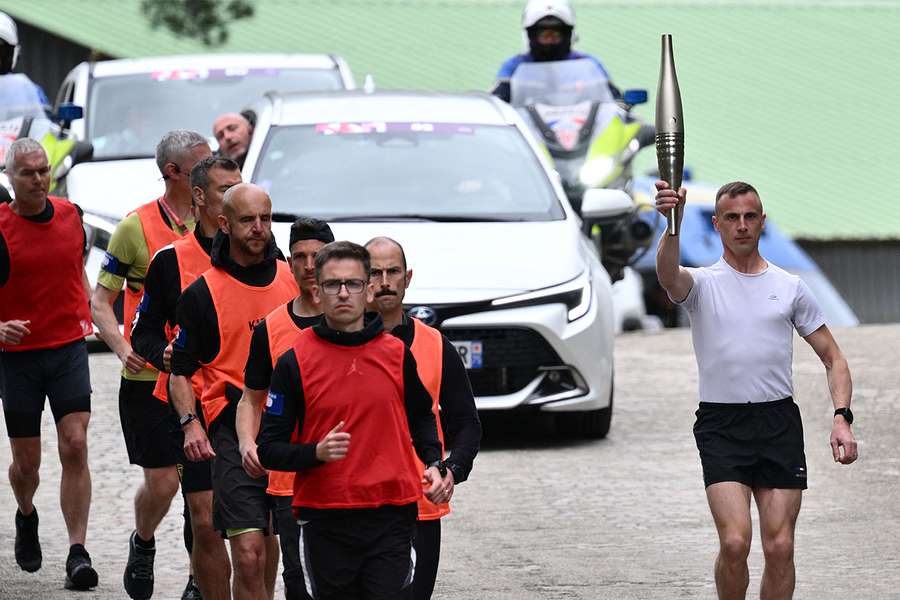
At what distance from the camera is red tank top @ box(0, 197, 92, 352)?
924 centimetres

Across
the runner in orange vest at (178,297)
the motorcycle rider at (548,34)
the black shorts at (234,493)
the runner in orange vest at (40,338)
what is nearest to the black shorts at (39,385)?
the runner in orange vest at (40,338)

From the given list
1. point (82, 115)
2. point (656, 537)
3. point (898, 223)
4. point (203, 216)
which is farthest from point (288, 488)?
point (898, 223)

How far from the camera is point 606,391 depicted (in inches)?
471

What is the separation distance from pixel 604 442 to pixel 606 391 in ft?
1.70

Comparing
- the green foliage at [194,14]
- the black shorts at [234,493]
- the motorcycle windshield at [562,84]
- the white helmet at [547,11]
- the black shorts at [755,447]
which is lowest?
the green foliage at [194,14]

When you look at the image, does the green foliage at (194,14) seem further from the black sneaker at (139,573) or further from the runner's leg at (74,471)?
the black sneaker at (139,573)

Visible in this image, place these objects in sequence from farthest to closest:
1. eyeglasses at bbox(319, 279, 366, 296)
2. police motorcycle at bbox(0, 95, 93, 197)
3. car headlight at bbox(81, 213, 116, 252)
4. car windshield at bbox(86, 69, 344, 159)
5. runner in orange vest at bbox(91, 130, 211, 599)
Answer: car windshield at bbox(86, 69, 344, 159), car headlight at bbox(81, 213, 116, 252), police motorcycle at bbox(0, 95, 93, 197), runner in orange vest at bbox(91, 130, 211, 599), eyeglasses at bbox(319, 279, 366, 296)

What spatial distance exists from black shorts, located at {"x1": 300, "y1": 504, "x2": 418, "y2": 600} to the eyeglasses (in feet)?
2.08

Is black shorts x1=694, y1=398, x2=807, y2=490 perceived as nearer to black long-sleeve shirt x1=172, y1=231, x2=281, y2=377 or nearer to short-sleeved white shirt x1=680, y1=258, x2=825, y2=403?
short-sleeved white shirt x1=680, y1=258, x2=825, y2=403

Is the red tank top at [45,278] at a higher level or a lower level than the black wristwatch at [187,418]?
lower

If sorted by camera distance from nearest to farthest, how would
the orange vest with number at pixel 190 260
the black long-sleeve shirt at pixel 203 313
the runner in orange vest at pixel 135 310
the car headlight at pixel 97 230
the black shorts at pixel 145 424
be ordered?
the black long-sleeve shirt at pixel 203 313, the orange vest with number at pixel 190 260, the runner in orange vest at pixel 135 310, the black shorts at pixel 145 424, the car headlight at pixel 97 230

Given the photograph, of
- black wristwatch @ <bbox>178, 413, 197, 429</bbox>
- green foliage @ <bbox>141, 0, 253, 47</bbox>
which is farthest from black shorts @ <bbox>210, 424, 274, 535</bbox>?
green foliage @ <bbox>141, 0, 253, 47</bbox>

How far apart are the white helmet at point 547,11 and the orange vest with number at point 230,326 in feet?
27.6

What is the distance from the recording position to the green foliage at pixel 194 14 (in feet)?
90.8
